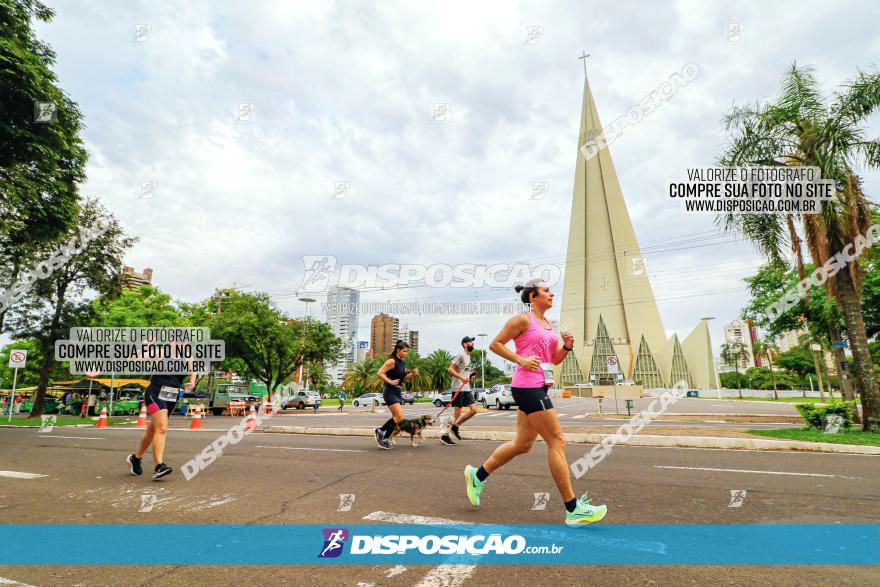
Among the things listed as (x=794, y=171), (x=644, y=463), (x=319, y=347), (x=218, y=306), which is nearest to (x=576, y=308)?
(x=319, y=347)

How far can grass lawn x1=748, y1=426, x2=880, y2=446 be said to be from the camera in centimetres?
903

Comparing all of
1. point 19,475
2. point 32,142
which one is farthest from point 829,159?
point 32,142

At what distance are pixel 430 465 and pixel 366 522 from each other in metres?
2.83

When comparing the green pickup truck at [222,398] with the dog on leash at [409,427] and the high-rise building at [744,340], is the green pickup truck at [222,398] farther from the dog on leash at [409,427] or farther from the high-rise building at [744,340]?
the high-rise building at [744,340]

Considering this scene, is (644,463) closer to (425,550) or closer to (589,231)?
(425,550)

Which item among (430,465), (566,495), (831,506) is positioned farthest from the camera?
(430,465)

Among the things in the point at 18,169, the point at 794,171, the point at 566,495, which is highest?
the point at 18,169

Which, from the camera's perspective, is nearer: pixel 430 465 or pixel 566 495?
pixel 566 495

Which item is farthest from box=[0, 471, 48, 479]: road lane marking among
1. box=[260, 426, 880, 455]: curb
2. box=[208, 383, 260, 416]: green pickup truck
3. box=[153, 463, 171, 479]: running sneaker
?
box=[208, 383, 260, 416]: green pickup truck

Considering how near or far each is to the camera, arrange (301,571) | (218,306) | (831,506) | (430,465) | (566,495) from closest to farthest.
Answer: (301,571), (566,495), (831,506), (430,465), (218,306)

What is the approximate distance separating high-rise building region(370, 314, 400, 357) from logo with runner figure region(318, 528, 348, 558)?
348 ft

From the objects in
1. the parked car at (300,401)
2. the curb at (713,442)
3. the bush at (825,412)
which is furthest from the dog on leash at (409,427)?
the parked car at (300,401)

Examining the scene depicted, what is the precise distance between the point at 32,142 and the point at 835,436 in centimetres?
2072

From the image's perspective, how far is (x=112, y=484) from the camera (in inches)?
211
